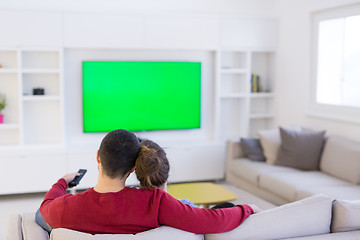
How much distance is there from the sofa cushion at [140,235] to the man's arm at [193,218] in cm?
2

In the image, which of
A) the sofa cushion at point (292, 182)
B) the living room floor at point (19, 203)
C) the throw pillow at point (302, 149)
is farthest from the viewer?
the throw pillow at point (302, 149)

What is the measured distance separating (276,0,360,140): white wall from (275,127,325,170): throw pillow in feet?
1.50

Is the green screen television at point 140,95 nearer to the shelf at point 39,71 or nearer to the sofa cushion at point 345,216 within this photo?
the shelf at point 39,71

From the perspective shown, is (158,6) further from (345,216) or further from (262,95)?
(345,216)

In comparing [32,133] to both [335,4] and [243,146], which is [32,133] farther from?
[335,4]

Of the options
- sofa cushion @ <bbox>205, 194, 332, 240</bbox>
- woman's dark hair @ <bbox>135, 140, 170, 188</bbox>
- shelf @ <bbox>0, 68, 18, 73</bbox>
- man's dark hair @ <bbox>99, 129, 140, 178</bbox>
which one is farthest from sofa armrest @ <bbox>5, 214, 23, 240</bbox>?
shelf @ <bbox>0, 68, 18, 73</bbox>

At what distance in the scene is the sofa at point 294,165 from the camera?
165 inches

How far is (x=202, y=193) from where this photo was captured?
4.09 metres

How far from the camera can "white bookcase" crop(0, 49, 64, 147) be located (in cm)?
511

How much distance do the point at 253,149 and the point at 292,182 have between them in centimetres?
96

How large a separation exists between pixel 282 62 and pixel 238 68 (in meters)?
0.56

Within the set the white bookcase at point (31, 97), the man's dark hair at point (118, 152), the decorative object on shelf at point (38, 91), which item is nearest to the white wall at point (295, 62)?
the white bookcase at point (31, 97)

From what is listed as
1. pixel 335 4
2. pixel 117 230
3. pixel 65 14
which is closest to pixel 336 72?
pixel 335 4

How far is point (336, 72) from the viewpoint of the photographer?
5.20 meters
